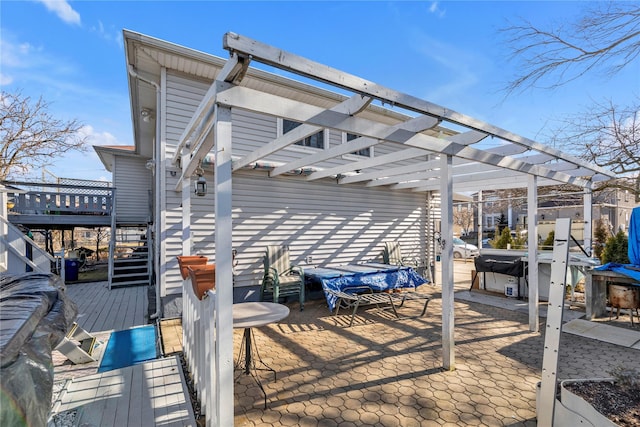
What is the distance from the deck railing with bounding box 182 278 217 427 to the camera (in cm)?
208

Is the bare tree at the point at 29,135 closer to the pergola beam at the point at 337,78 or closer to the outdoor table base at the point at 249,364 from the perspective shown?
the outdoor table base at the point at 249,364

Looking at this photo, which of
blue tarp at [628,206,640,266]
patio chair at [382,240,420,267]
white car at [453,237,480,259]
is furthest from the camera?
white car at [453,237,480,259]

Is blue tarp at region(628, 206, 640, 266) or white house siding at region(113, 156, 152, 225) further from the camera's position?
white house siding at region(113, 156, 152, 225)

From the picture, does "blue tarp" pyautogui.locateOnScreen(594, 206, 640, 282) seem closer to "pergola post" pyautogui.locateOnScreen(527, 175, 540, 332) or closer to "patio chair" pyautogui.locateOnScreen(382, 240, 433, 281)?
"pergola post" pyautogui.locateOnScreen(527, 175, 540, 332)

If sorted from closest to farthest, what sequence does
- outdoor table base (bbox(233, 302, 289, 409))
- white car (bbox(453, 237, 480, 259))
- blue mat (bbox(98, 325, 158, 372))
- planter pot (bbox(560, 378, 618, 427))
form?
planter pot (bbox(560, 378, 618, 427))
outdoor table base (bbox(233, 302, 289, 409))
blue mat (bbox(98, 325, 158, 372))
white car (bbox(453, 237, 480, 259))

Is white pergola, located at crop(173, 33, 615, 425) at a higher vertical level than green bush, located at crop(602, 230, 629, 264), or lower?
higher

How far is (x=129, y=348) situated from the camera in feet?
12.4

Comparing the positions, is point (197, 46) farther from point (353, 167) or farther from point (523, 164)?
point (523, 164)

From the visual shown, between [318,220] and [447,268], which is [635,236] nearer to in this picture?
[447,268]

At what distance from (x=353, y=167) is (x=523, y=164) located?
A: 95.1 inches

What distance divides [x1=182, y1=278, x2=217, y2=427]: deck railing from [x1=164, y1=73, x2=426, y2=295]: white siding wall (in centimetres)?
231

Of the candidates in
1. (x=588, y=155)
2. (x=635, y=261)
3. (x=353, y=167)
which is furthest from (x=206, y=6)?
(x=588, y=155)

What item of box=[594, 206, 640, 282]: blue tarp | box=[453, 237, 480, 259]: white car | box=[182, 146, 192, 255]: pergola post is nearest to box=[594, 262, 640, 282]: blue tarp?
box=[594, 206, 640, 282]: blue tarp

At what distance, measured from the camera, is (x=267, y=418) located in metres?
2.36
